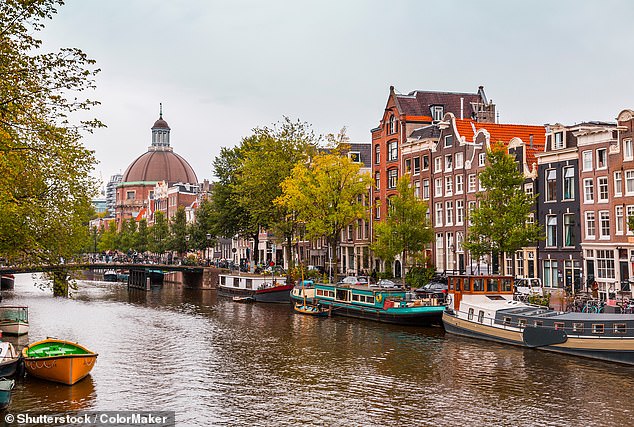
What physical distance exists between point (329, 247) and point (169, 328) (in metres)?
39.3

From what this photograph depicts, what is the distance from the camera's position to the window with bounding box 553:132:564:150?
55316mm

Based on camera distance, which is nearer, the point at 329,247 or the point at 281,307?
the point at 281,307

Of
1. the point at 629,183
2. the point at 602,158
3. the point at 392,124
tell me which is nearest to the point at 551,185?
the point at 602,158

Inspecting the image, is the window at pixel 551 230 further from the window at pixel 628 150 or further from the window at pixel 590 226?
the window at pixel 628 150

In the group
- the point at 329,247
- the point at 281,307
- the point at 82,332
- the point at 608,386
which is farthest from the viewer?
the point at 329,247

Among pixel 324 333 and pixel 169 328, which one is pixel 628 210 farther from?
pixel 169 328

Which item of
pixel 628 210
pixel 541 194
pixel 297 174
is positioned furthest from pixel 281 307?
pixel 628 210

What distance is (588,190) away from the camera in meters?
52.6

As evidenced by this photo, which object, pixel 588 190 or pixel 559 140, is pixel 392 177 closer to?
pixel 559 140

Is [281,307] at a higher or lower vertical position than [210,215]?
lower

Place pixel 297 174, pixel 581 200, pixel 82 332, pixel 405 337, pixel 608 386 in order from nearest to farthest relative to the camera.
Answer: pixel 608 386 → pixel 405 337 → pixel 82 332 → pixel 581 200 → pixel 297 174

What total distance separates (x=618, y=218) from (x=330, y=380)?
29.3 meters

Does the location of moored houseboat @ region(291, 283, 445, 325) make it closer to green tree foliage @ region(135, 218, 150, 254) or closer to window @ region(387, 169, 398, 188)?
window @ region(387, 169, 398, 188)

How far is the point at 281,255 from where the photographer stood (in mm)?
112062
